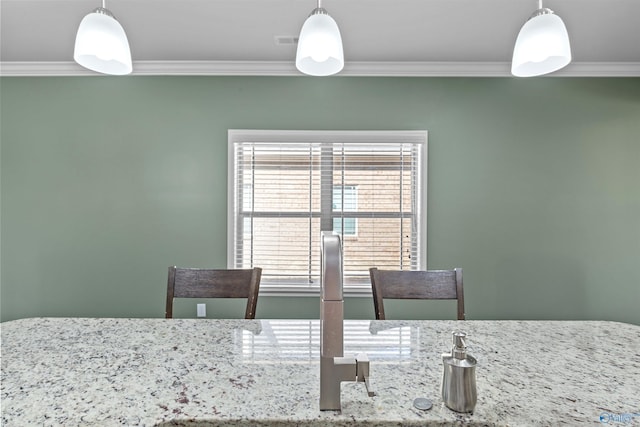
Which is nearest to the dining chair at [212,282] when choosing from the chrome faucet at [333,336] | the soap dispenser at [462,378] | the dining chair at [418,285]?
the dining chair at [418,285]

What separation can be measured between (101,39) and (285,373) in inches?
49.6

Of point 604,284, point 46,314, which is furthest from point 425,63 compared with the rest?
point 46,314

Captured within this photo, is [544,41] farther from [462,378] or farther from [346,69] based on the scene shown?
[346,69]

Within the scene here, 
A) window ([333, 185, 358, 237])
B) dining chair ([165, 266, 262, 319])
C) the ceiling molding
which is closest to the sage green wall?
the ceiling molding

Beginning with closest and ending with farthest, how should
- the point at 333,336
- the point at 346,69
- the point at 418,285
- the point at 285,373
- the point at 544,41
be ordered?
the point at 333,336
the point at 285,373
the point at 544,41
the point at 418,285
the point at 346,69

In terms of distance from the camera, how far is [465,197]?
275cm

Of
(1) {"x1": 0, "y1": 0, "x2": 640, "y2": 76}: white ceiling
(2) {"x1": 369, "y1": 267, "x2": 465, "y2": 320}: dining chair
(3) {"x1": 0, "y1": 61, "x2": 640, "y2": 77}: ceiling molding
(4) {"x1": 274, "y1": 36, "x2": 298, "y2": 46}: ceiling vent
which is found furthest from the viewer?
(3) {"x1": 0, "y1": 61, "x2": 640, "y2": 77}: ceiling molding

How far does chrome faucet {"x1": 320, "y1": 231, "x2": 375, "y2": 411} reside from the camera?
0.63m

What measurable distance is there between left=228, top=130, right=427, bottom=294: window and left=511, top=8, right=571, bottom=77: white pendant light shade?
5.27ft

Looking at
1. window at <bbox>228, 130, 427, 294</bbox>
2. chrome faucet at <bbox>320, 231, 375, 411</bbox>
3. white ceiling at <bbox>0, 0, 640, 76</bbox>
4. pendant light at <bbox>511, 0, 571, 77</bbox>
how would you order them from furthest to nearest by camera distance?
window at <bbox>228, 130, 427, 294</bbox>
white ceiling at <bbox>0, 0, 640, 76</bbox>
pendant light at <bbox>511, 0, 571, 77</bbox>
chrome faucet at <bbox>320, 231, 375, 411</bbox>

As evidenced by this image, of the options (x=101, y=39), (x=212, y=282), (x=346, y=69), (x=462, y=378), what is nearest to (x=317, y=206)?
(x=346, y=69)

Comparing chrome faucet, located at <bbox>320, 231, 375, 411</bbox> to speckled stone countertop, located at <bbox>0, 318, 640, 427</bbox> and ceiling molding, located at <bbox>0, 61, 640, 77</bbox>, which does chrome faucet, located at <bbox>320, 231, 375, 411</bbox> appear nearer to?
speckled stone countertop, located at <bbox>0, 318, 640, 427</bbox>

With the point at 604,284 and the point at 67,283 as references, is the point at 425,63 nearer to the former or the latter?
the point at 604,284

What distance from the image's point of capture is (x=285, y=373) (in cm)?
84
